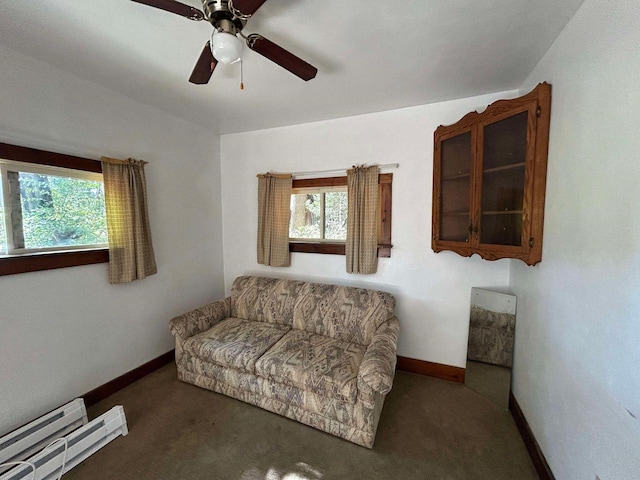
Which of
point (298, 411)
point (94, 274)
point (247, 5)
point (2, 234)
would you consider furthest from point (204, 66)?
point (298, 411)

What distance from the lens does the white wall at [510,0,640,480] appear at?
92 centimetres

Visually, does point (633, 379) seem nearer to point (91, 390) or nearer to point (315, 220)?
point (315, 220)

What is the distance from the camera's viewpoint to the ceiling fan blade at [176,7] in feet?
3.22

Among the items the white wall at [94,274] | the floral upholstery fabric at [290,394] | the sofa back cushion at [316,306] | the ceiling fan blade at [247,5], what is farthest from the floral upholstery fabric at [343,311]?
the ceiling fan blade at [247,5]

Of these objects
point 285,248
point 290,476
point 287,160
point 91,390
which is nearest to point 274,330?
point 285,248

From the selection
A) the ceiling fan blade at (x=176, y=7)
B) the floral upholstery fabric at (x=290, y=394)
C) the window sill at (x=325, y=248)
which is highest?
the ceiling fan blade at (x=176, y=7)

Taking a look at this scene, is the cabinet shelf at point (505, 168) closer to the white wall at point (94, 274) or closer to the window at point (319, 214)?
the window at point (319, 214)

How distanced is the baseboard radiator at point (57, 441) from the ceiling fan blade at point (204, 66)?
2238 mm

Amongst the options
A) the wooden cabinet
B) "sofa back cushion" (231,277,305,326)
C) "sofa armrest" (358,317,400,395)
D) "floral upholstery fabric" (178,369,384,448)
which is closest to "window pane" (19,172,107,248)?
"sofa back cushion" (231,277,305,326)

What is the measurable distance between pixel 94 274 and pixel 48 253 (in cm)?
34

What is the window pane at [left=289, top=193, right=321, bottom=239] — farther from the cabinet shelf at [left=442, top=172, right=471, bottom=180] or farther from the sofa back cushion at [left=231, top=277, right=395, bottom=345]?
the cabinet shelf at [left=442, top=172, right=471, bottom=180]

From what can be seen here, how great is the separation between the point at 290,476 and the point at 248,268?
2142 millimetres

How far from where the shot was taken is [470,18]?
132cm

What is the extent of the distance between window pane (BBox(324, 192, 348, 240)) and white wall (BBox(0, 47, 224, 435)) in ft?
4.86
